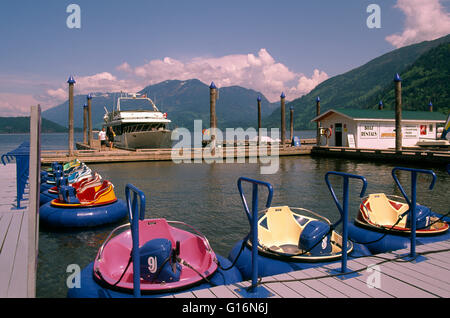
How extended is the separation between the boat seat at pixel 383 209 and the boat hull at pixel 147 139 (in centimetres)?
3632

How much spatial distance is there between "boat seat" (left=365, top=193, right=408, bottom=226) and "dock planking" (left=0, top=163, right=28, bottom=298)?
7224mm

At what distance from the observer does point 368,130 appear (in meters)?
33.5

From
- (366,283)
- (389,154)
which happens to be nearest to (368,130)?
(389,154)

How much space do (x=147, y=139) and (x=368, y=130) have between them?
25.4m

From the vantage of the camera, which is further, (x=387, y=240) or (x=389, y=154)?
Result: (x=389, y=154)

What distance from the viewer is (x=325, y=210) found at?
12734 millimetres

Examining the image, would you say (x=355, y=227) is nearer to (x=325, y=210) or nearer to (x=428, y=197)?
(x=325, y=210)

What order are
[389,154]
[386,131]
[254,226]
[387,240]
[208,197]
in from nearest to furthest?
[254,226]
[387,240]
[208,197]
[389,154]
[386,131]

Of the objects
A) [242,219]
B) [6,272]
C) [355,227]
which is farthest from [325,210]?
[6,272]

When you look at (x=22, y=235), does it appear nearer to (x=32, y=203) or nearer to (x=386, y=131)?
(x=32, y=203)

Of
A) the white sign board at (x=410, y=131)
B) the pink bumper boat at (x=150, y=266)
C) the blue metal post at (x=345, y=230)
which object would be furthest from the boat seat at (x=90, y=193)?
the white sign board at (x=410, y=131)

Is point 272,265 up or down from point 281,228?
down

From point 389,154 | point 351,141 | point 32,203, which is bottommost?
point 32,203
